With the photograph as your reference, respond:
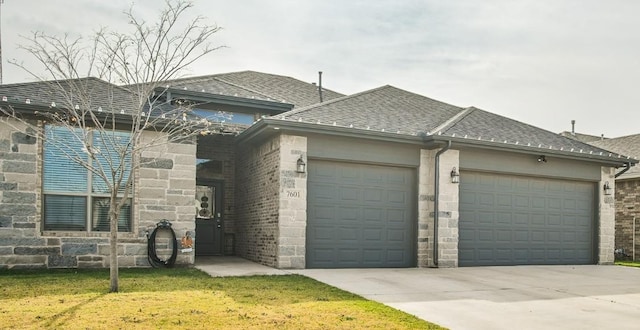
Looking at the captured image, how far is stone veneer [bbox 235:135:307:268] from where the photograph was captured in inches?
439

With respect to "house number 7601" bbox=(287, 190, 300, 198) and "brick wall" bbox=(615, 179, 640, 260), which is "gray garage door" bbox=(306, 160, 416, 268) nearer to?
"house number 7601" bbox=(287, 190, 300, 198)

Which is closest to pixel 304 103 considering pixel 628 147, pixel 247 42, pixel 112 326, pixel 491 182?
pixel 247 42

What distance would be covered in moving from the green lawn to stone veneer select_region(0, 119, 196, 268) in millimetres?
938

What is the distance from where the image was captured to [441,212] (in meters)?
12.5

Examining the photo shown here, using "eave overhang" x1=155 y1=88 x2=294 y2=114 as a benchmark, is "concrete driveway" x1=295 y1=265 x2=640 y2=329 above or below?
below

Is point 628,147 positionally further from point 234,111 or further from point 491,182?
point 234,111

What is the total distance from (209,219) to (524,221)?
26.6 ft

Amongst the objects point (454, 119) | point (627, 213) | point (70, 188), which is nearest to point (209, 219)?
point (70, 188)

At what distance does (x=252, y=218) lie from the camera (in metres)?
13.1

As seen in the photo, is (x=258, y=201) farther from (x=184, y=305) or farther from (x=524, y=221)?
(x=524, y=221)

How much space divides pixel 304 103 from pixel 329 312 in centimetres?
950

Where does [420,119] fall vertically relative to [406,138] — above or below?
above

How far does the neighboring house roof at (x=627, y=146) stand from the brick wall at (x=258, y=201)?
12.8 meters

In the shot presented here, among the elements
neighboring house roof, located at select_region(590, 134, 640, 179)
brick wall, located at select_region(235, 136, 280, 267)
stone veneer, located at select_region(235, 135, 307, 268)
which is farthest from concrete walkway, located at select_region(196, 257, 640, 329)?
neighboring house roof, located at select_region(590, 134, 640, 179)
